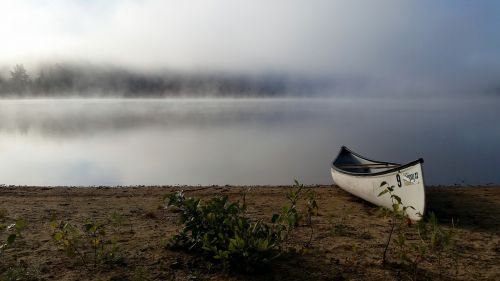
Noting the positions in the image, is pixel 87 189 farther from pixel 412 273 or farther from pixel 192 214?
pixel 412 273

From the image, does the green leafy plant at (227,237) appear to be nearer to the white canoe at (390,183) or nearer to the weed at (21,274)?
the weed at (21,274)

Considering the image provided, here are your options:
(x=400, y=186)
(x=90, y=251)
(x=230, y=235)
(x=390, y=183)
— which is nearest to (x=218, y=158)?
(x=390, y=183)

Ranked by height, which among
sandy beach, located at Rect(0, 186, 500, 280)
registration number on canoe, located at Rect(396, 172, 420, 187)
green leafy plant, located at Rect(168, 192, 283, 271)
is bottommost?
sandy beach, located at Rect(0, 186, 500, 280)

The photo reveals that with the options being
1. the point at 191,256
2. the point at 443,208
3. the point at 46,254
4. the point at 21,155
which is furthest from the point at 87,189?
the point at 21,155

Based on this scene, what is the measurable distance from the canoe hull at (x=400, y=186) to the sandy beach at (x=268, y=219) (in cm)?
51

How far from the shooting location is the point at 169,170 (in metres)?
27.9

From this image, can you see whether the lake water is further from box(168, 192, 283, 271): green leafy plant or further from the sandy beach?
Answer: box(168, 192, 283, 271): green leafy plant

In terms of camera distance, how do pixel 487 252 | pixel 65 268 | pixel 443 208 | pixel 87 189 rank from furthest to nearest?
1. pixel 87 189
2. pixel 443 208
3. pixel 487 252
4. pixel 65 268

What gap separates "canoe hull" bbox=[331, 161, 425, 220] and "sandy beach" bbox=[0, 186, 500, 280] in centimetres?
51

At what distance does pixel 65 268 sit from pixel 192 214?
241 cm

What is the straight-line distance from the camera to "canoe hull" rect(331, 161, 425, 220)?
11.1 metres

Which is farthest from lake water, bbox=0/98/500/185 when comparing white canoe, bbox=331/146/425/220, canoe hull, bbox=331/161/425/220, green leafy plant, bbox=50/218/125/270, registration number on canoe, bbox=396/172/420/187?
green leafy plant, bbox=50/218/125/270

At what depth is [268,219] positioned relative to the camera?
11422mm

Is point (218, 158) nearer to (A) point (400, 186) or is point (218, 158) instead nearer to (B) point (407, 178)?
(A) point (400, 186)
